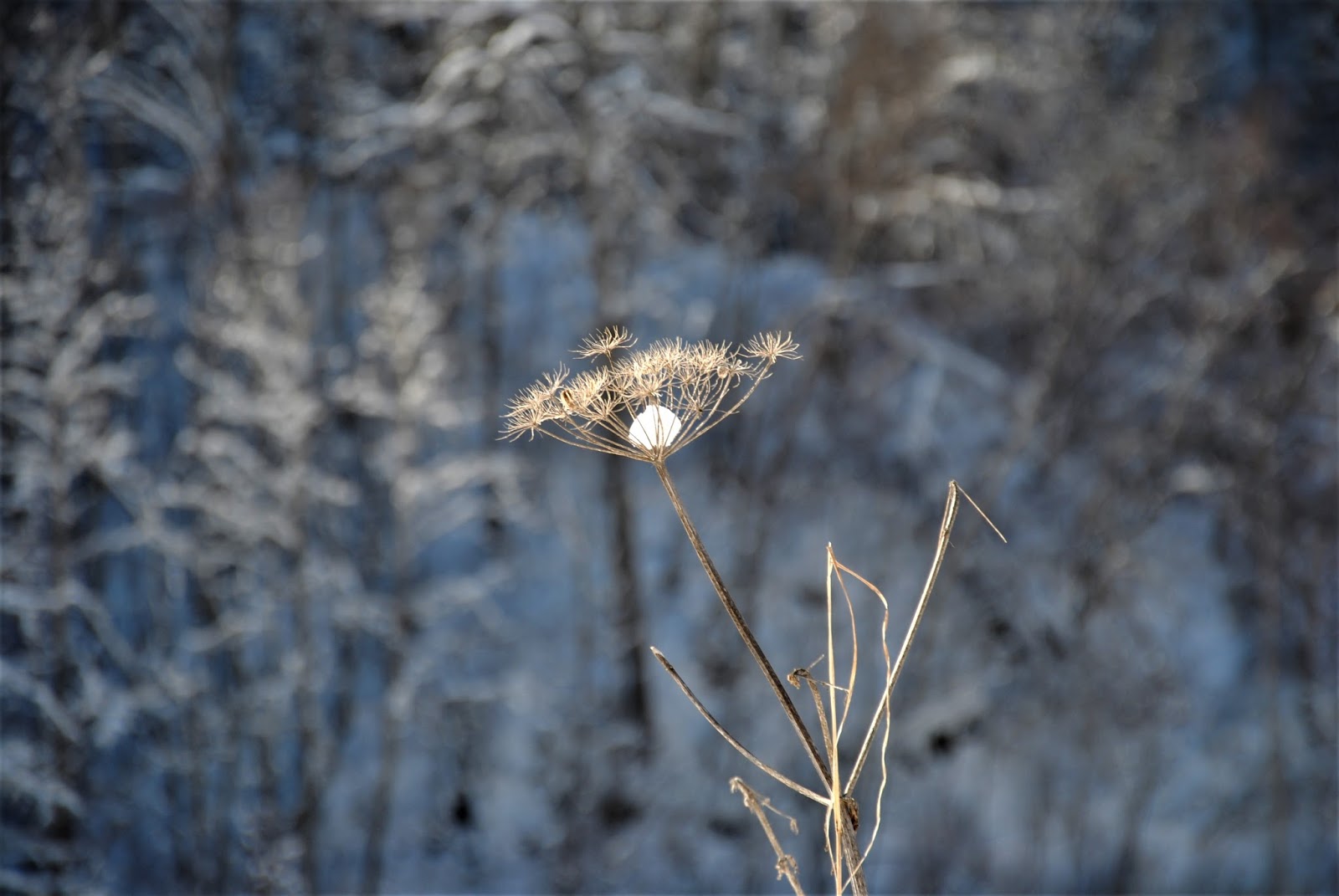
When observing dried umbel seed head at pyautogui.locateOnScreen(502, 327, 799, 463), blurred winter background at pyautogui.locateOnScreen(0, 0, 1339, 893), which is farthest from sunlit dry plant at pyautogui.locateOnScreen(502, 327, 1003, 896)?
blurred winter background at pyautogui.locateOnScreen(0, 0, 1339, 893)

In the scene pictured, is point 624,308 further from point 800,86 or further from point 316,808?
point 316,808

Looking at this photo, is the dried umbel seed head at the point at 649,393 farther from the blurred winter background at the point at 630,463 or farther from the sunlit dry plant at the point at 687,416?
the blurred winter background at the point at 630,463

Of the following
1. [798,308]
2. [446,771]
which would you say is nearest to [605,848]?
[446,771]

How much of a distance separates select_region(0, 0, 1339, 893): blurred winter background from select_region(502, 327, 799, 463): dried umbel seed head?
796cm

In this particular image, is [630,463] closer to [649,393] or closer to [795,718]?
[649,393]

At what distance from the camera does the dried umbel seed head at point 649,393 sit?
140cm

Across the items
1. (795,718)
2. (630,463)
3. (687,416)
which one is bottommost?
(795,718)

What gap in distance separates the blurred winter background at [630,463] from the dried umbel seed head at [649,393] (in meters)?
7.96

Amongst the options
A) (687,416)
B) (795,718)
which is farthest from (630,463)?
(795,718)

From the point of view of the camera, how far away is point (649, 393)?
147cm

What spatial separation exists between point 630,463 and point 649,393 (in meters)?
11.0

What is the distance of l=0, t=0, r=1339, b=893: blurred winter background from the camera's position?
32.0 ft

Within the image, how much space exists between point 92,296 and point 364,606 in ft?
13.6

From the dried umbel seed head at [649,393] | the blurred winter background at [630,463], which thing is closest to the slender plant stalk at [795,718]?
the dried umbel seed head at [649,393]
